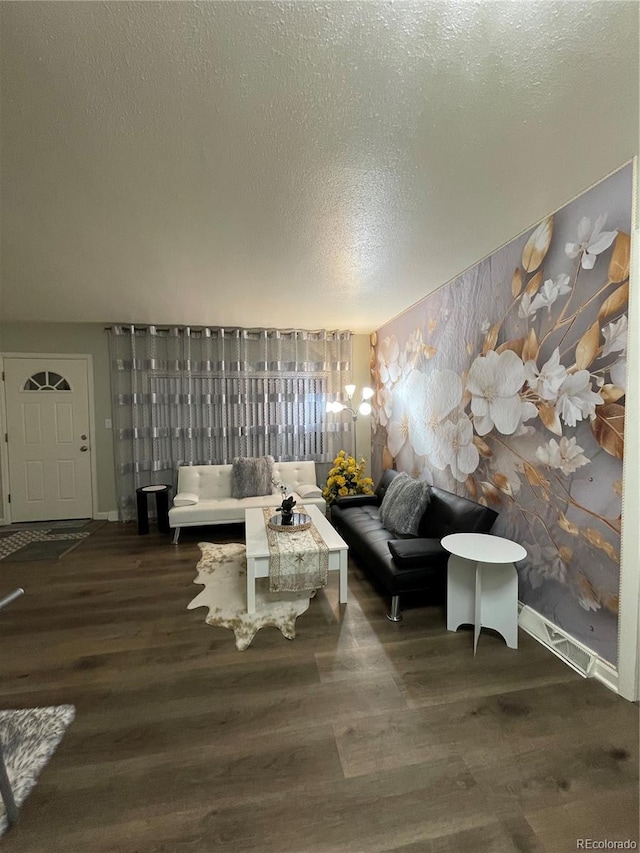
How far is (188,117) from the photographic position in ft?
4.16

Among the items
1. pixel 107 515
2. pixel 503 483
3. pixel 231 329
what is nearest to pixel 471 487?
pixel 503 483

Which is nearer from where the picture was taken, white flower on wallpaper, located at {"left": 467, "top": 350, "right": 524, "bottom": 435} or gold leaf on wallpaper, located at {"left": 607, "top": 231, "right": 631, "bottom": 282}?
gold leaf on wallpaper, located at {"left": 607, "top": 231, "right": 631, "bottom": 282}

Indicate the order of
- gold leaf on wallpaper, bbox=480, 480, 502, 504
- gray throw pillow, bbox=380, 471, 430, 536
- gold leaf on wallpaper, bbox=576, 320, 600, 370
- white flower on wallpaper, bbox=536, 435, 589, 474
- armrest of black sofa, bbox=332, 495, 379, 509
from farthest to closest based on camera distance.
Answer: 1. armrest of black sofa, bbox=332, 495, 379, 509
2. gray throw pillow, bbox=380, 471, 430, 536
3. gold leaf on wallpaper, bbox=480, 480, 502, 504
4. white flower on wallpaper, bbox=536, 435, 589, 474
5. gold leaf on wallpaper, bbox=576, 320, 600, 370

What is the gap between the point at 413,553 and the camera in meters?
2.19

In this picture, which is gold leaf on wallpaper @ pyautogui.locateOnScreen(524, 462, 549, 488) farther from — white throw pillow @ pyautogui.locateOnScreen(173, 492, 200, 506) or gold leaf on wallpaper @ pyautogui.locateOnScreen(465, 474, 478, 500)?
white throw pillow @ pyautogui.locateOnScreen(173, 492, 200, 506)

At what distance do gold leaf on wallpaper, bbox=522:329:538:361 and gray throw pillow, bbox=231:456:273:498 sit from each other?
3.01 metres

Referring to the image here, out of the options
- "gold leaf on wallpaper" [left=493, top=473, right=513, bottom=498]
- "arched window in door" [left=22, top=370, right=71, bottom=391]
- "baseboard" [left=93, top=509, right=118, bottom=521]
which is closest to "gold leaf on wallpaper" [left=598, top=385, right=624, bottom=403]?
"gold leaf on wallpaper" [left=493, top=473, right=513, bottom=498]

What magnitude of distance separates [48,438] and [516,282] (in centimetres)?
524

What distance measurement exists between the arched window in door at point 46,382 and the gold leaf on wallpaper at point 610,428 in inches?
207

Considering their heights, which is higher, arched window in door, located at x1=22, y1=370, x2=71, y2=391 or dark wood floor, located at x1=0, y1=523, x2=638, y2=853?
arched window in door, located at x1=22, y1=370, x2=71, y2=391

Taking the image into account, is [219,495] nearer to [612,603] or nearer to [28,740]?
[28,740]

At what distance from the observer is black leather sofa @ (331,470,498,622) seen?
2213 millimetres

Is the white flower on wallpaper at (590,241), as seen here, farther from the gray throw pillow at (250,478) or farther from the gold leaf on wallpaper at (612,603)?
the gray throw pillow at (250,478)

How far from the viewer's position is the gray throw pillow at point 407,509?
2.74m
